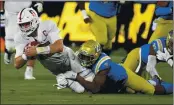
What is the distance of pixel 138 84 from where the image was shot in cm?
957

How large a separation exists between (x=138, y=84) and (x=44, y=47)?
51.2 inches

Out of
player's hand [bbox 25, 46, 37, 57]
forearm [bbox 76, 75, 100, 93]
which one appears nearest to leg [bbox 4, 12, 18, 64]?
player's hand [bbox 25, 46, 37, 57]

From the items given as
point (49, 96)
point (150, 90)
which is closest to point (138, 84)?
point (150, 90)

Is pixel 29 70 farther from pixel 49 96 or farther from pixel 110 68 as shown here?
pixel 110 68

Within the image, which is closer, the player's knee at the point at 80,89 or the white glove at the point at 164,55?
the player's knee at the point at 80,89

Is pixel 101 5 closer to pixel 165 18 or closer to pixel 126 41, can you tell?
pixel 165 18

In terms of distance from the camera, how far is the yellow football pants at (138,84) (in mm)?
9570

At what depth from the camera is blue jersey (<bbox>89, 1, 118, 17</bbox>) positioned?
13086mm

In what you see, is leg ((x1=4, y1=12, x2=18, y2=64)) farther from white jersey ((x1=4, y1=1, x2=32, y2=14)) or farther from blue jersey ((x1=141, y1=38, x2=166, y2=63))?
blue jersey ((x1=141, y1=38, x2=166, y2=63))

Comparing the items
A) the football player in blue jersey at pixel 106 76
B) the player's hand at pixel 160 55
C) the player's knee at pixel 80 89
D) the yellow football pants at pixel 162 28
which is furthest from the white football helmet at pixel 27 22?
the yellow football pants at pixel 162 28

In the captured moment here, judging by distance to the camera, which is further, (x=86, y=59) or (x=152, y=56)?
(x=152, y=56)

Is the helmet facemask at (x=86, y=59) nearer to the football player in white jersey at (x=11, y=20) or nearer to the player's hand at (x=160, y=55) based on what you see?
the player's hand at (x=160, y=55)

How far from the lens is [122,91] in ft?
32.2

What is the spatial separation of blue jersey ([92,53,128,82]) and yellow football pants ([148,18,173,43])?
211cm
